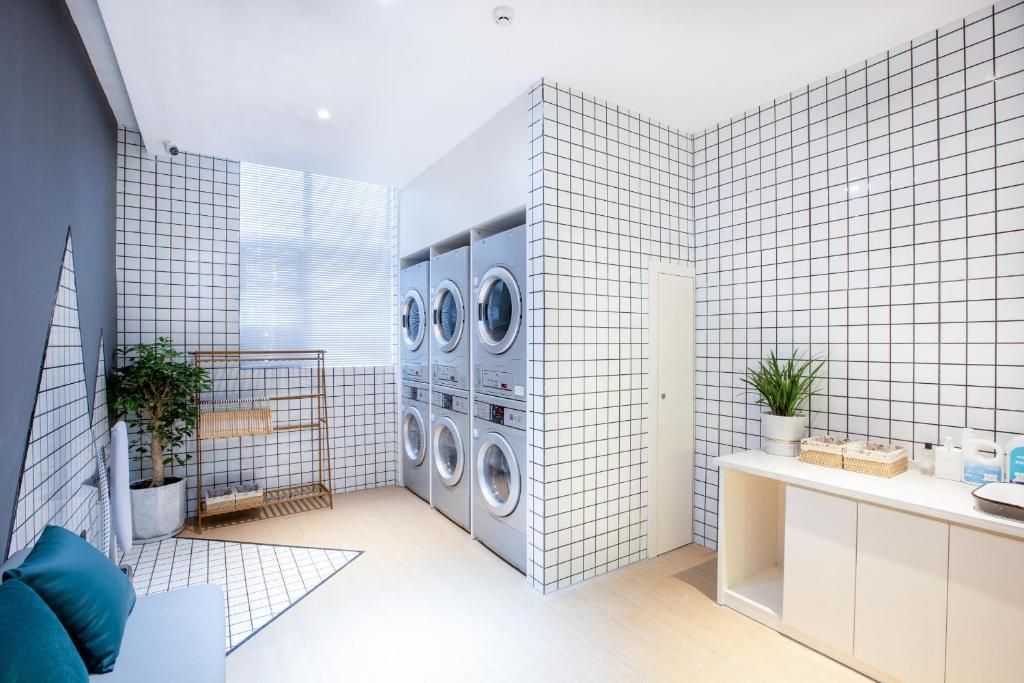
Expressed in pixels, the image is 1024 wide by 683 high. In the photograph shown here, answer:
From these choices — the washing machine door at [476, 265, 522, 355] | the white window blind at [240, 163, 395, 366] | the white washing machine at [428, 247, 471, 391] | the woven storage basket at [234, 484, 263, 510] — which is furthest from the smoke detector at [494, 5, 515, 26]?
the woven storage basket at [234, 484, 263, 510]

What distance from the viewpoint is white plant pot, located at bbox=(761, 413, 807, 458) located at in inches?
91.7

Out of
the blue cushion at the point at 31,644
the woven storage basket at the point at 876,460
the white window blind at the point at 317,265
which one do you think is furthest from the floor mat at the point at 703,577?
the white window blind at the point at 317,265

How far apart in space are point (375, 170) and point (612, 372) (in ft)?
7.98

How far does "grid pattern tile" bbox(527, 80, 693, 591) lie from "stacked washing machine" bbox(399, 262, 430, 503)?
137cm

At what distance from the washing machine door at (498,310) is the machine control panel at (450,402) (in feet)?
1.58

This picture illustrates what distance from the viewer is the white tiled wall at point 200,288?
3254 mm

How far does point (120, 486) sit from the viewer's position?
1891 mm

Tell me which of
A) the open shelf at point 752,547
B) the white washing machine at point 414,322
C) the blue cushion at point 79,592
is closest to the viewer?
the blue cushion at point 79,592

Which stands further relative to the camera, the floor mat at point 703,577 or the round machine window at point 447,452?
the round machine window at point 447,452

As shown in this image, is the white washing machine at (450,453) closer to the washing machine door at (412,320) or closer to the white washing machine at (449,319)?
the white washing machine at (449,319)

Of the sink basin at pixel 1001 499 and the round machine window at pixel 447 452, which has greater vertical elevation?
the sink basin at pixel 1001 499

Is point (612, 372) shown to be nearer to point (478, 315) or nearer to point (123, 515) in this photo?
point (478, 315)

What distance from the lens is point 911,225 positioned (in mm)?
2111

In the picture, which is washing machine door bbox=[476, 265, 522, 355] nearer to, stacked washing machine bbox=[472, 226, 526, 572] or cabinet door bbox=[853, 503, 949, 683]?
stacked washing machine bbox=[472, 226, 526, 572]
